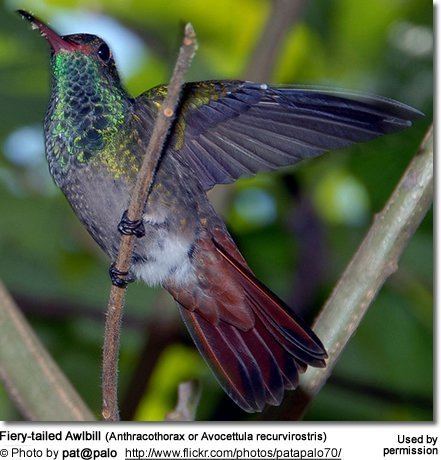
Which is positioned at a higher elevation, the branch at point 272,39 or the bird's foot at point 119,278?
the branch at point 272,39

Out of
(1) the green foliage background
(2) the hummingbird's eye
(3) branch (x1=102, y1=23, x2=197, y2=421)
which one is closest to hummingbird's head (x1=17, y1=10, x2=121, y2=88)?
(2) the hummingbird's eye

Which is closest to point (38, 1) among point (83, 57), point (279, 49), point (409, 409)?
point (279, 49)

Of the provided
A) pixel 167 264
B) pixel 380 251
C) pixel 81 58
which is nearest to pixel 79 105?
pixel 81 58

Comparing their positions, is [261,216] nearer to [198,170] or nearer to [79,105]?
[198,170]

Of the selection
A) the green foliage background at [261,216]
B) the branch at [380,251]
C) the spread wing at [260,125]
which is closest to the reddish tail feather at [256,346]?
the branch at [380,251]

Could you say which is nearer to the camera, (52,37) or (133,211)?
(133,211)

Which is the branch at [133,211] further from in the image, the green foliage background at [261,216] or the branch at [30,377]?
the green foliage background at [261,216]

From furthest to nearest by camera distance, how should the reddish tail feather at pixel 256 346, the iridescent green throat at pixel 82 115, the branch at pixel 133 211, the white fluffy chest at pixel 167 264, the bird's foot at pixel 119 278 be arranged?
the white fluffy chest at pixel 167 264 < the iridescent green throat at pixel 82 115 < the reddish tail feather at pixel 256 346 < the bird's foot at pixel 119 278 < the branch at pixel 133 211
